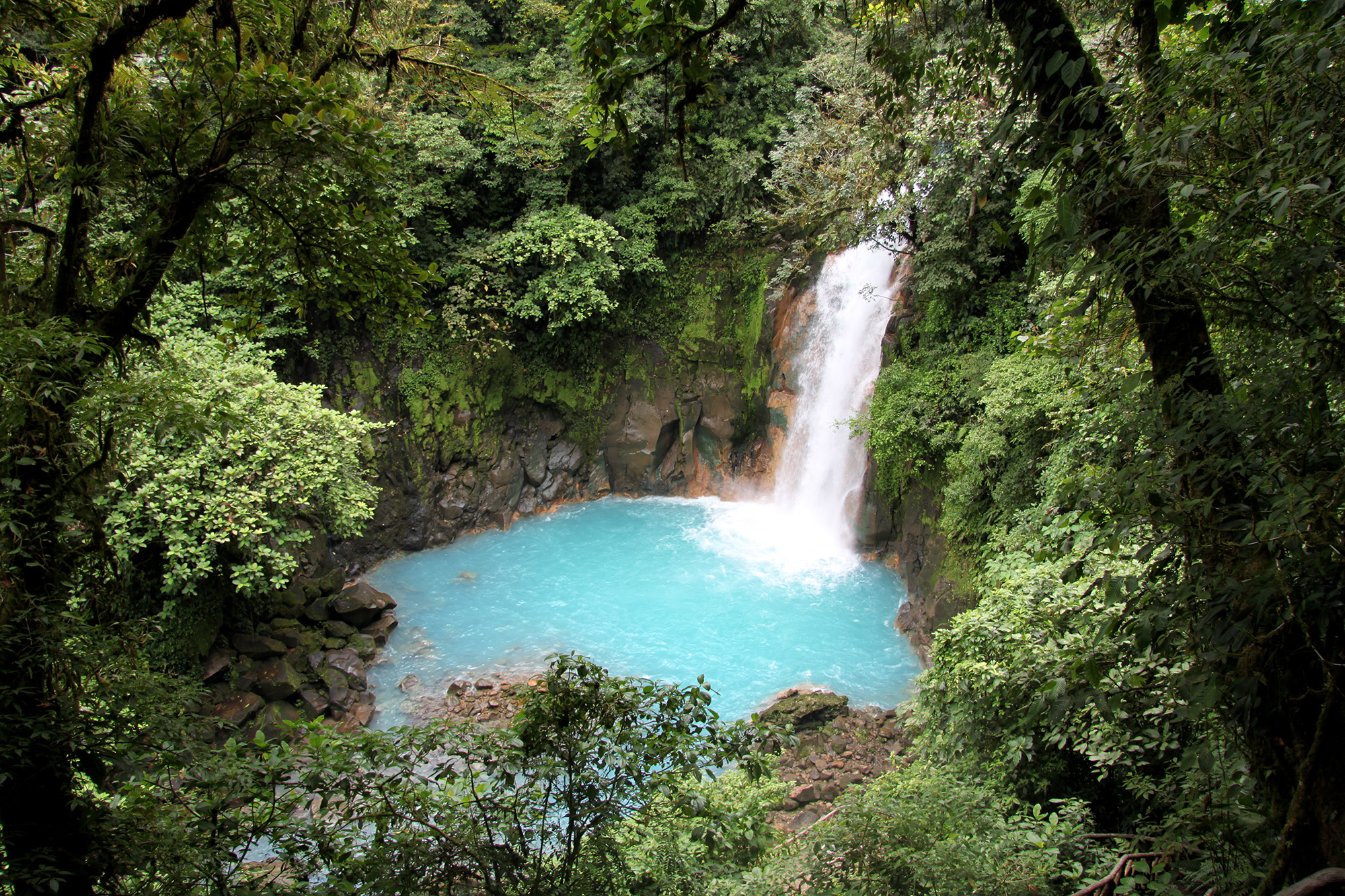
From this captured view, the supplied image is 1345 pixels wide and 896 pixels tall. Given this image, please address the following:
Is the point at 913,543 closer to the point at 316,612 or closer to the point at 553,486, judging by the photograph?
the point at 553,486

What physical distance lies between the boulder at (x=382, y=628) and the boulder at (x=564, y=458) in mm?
5013

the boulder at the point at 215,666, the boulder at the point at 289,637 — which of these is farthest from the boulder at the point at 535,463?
the boulder at the point at 215,666

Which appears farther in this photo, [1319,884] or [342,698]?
[342,698]

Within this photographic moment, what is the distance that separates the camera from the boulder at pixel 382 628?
9828 mm

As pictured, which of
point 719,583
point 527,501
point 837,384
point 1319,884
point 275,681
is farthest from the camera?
point 527,501

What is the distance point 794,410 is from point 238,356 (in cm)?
880

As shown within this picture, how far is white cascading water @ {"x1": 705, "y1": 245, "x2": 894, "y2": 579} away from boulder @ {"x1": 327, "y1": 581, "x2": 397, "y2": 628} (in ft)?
18.6

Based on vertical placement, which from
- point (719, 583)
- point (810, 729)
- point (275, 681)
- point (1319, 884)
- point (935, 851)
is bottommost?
point (935, 851)

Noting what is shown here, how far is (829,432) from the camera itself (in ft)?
41.0

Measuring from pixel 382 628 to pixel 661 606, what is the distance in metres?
4.03

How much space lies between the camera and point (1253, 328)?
2061 mm

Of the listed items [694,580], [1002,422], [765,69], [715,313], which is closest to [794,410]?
[715,313]

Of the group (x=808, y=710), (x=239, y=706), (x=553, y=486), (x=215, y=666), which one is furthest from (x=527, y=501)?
(x=808, y=710)

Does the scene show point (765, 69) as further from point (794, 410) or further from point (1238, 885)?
point (1238, 885)
